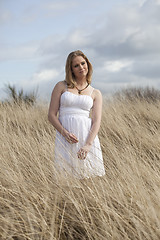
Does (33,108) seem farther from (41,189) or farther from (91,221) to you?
(91,221)

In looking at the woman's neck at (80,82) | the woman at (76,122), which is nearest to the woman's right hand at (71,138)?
the woman at (76,122)

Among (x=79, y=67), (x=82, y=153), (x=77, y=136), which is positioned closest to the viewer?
(x=82, y=153)

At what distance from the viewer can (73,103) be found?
8.86 feet

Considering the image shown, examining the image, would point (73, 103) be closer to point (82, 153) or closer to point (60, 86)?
point (60, 86)

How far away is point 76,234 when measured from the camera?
1.85m

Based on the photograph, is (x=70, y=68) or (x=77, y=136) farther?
(x=70, y=68)

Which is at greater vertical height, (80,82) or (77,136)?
(80,82)

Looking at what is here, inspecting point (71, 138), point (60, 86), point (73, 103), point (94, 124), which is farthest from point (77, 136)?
point (60, 86)

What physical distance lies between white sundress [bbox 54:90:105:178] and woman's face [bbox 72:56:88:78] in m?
0.23

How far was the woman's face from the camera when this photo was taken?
2.79 m

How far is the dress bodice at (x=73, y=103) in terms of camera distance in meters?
2.68

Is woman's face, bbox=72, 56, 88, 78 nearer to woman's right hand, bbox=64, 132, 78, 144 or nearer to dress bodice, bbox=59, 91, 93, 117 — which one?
dress bodice, bbox=59, 91, 93, 117

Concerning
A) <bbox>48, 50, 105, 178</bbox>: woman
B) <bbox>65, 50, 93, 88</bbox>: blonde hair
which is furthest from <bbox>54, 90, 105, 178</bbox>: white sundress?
<bbox>65, 50, 93, 88</bbox>: blonde hair

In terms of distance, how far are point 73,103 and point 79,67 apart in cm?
37
